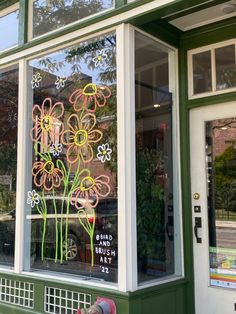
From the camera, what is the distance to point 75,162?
421 cm

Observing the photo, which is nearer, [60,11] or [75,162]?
[75,162]

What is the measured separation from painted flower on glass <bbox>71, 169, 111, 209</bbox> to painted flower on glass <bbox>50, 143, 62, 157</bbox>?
400mm

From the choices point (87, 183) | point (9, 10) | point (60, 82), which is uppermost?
point (9, 10)

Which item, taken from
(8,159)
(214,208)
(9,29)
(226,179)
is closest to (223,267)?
(214,208)

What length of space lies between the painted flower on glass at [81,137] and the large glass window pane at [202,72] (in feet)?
3.67

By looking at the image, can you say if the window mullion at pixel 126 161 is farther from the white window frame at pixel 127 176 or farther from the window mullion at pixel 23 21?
the window mullion at pixel 23 21

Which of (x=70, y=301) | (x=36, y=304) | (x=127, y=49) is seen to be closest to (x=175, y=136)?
(x=127, y=49)

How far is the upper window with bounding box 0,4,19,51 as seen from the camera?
5.02 metres

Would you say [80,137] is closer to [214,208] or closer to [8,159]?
[8,159]

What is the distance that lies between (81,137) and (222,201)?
149cm

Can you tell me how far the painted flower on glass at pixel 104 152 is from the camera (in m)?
3.93

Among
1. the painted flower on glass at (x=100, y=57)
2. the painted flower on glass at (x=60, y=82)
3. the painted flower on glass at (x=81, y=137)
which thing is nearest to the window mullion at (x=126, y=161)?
the painted flower on glass at (x=100, y=57)

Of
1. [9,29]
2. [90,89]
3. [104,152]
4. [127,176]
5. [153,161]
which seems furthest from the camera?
[9,29]

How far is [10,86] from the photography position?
5.02m
